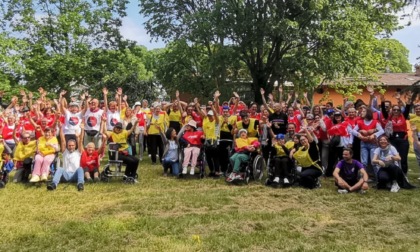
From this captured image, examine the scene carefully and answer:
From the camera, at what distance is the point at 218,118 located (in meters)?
9.35

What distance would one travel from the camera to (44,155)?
28.2 feet

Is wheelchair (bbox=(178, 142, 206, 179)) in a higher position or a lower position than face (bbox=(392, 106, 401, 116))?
lower

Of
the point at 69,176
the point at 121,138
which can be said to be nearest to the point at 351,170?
the point at 121,138

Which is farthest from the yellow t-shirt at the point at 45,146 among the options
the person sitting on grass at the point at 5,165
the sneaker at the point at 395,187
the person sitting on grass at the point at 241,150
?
the sneaker at the point at 395,187

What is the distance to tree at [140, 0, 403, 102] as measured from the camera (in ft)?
61.2

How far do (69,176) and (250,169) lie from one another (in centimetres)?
379

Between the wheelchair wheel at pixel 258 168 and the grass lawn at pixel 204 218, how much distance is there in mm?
575

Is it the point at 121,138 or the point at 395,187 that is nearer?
the point at 395,187

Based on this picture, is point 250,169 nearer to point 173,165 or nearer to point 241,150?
point 241,150

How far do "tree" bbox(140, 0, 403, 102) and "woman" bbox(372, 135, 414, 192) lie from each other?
10.9 m

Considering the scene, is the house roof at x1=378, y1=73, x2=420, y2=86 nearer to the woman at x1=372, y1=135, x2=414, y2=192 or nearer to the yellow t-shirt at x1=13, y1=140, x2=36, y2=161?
the woman at x1=372, y1=135, x2=414, y2=192

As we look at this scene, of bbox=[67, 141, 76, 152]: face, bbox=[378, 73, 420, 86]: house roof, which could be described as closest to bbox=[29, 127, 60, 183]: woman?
bbox=[67, 141, 76, 152]: face

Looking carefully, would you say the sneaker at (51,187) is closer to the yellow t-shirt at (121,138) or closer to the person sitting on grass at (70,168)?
the person sitting on grass at (70,168)

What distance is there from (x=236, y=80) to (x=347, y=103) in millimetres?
13468
